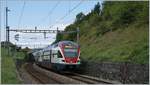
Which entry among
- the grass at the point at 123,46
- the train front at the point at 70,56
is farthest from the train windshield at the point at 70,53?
the grass at the point at 123,46

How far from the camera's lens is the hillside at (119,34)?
36.0 metres

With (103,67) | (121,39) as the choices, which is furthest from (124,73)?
(121,39)

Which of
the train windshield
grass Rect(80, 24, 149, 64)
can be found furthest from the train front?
grass Rect(80, 24, 149, 64)

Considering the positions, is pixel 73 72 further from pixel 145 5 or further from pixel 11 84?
pixel 11 84

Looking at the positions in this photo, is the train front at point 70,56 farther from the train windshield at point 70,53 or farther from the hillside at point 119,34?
the hillside at point 119,34

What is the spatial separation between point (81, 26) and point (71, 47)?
129ft

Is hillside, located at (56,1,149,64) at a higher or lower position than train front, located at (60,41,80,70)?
higher

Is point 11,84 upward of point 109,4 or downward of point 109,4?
downward

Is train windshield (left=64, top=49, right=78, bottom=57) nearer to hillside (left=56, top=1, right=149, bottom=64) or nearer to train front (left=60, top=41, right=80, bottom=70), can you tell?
train front (left=60, top=41, right=80, bottom=70)

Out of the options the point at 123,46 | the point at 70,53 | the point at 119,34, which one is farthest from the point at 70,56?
the point at 119,34

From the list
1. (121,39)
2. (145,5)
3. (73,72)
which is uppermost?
(145,5)

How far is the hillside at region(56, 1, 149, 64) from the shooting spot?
35959 millimetres

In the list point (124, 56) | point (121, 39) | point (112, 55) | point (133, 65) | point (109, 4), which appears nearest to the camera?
point (133, 65)

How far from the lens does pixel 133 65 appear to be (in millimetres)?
24812
